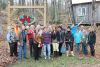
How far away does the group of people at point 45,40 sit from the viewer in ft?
52.1

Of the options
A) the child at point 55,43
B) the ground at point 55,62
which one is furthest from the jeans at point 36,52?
the child at point 55,43

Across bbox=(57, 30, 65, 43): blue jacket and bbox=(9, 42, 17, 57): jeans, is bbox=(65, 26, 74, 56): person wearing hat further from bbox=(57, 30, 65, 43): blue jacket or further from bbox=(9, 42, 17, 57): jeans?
bbox=(9, 42, 17, 57): jeans

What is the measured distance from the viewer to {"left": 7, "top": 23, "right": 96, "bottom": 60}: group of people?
15.9 meters

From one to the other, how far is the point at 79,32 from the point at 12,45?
3.76 metres

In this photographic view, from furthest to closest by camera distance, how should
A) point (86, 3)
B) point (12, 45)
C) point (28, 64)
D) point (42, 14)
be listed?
point (86, 3)
point (42, 14)
point (12, 45)
point (28, 64)

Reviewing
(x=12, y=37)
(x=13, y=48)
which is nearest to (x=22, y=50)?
(x=13, y=48)

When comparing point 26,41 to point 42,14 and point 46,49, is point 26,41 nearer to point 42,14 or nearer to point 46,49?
point 46,49

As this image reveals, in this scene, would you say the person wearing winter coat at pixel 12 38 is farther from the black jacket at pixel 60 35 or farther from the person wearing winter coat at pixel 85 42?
the person wearing winter coat at pixel 85 42

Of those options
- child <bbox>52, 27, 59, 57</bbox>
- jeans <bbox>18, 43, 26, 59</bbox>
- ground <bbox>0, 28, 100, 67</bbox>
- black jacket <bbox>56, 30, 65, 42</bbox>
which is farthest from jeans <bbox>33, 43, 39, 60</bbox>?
black jacket <bbox>56, 30, 65, 42</bbox>

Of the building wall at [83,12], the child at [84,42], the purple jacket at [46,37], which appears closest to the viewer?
the purple jacket at [46,37]

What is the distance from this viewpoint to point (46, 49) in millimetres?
16156

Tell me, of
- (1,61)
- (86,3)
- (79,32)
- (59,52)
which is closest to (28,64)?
(1,61)

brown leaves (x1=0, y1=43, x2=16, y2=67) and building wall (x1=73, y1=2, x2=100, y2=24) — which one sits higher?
building wall (x1=73, y1=2, x2=100, y2=24)

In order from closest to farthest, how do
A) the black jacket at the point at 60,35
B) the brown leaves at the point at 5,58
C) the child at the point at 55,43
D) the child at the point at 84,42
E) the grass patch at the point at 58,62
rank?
the grass patch at the point at 58,62
the brown leaves at the point at 5,58
the child at the point at 55,43
the black jacket at the point at 60,35
the child at the point at 84,42
